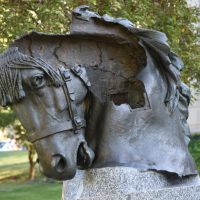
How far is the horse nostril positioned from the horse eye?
1.52 feet

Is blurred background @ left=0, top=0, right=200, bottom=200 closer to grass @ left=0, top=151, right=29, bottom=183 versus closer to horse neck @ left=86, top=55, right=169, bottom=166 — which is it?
grass @ left=0, top=151, right=29, bottom=183

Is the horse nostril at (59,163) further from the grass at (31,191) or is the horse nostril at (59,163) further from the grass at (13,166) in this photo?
the grass at (13,166)

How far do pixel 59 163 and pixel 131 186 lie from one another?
51 cm

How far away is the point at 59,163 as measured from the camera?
4.14 metres

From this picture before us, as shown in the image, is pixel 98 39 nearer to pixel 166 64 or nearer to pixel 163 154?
pixel 166 64

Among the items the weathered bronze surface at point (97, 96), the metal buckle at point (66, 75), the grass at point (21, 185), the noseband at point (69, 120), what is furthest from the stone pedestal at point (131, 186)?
the grass at point (21, 185)

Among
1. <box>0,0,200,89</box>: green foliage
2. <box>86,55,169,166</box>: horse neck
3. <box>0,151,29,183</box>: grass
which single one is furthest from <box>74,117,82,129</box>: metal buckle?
<box>0,151,29,183</box>: grass

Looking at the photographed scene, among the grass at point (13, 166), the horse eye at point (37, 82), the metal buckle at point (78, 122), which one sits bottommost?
the grass at point (13, 166)

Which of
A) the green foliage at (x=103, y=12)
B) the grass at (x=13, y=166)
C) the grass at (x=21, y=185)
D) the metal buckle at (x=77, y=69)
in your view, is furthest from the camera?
the grass at (x=13, y=166)

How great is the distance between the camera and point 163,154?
4453 millimetres

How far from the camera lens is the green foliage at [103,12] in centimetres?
1009

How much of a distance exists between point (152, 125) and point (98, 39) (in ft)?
2.36

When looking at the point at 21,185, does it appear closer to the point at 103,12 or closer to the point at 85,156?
the point at 103,12

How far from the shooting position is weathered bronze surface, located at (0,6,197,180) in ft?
13.5
